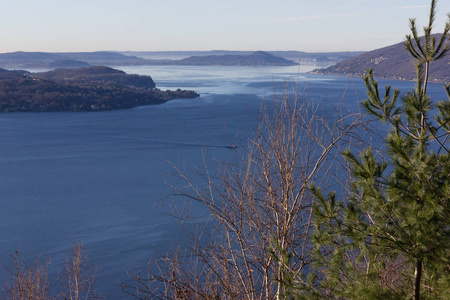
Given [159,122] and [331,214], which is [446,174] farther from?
[159,122]

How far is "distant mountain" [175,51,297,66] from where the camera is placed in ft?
306

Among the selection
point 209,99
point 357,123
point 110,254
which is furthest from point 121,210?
point 209,99

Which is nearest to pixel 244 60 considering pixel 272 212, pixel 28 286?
pixel 28 286

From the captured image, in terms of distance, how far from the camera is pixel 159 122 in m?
30.9

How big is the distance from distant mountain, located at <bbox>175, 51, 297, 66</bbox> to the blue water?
59.5 meters

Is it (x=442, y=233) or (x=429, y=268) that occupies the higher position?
(x=442, y=233)

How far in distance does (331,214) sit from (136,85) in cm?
4934

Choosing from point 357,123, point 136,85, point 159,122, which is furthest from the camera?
point 136,85

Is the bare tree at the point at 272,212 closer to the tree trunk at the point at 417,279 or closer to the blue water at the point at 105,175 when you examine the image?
the blue water at the point at 105,175

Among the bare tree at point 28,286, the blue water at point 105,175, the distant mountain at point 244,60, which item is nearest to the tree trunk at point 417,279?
the blue water at point 105,175

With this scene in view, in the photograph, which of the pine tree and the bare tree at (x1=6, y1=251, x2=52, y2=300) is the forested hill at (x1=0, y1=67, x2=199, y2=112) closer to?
the bare tree at (x1=6, y1=251, x2=52, y2=300)

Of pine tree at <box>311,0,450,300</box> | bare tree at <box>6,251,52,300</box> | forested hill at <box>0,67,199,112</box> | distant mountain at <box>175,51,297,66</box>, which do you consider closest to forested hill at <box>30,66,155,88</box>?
forested hill at <box>0,67,199,112</box>

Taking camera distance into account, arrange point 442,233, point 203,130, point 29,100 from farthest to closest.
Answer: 1. point 29,100
2. point 203,130
3. point 442,233

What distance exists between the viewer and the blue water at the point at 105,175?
11.6 metres
